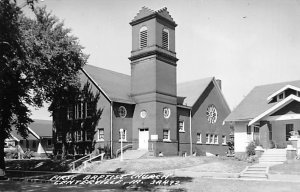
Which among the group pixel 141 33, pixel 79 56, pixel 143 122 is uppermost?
pixel 141 33

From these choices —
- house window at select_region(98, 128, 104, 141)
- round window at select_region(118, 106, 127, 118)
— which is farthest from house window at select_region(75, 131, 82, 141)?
round window at select_region(118, 106, 127, 118)

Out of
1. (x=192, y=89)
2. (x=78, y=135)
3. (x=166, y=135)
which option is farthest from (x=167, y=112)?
(x=192, y=89)

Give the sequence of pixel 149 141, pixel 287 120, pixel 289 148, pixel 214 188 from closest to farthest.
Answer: pixel 214 188 → pixel 289 148 → pixel 287 120 → pixel 149 141

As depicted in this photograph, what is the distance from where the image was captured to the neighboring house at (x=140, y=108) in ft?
128

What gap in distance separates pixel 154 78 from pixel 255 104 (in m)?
10.2

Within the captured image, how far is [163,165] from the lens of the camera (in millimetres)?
30141

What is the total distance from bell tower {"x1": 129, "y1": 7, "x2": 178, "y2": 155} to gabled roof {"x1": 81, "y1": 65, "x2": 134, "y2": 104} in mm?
1546

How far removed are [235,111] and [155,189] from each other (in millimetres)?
20084

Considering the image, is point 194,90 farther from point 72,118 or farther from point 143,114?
point 72,118

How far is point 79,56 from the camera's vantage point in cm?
3603

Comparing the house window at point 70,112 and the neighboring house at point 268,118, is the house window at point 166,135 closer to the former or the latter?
the neighboring house at point 268,118

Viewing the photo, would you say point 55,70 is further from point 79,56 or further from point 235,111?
point 235,111

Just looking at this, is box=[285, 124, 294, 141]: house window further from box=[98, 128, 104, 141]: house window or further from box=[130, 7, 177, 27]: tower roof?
box=[98, 128, 104, 141]: house window

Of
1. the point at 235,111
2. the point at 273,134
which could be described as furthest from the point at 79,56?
the point at 273,134
